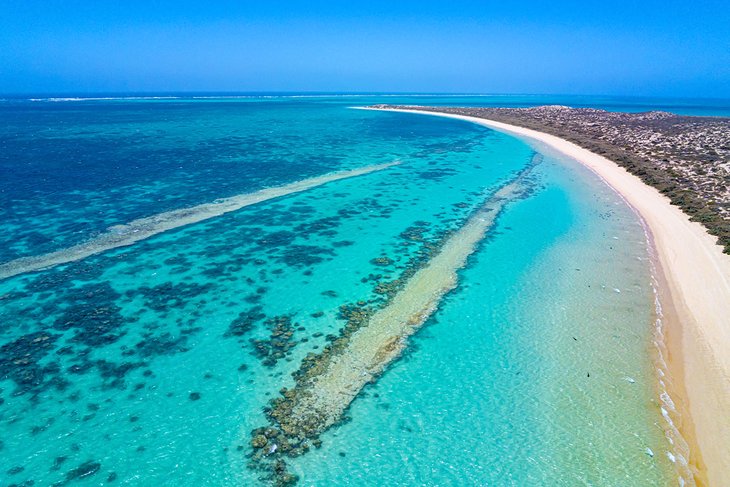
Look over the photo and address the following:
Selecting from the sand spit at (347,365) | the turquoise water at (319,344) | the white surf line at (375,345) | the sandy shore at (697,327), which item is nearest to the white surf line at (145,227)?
the turquoise water at (319,344)

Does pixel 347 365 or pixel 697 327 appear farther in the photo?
pixel 697 327

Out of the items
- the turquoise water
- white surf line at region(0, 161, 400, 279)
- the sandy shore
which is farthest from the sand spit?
white surf line at region(0, 161, 400, 279)

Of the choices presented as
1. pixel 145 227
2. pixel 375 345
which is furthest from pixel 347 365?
pixel 145 227

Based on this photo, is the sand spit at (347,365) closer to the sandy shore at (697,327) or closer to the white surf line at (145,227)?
the sandy shore at (697,327)

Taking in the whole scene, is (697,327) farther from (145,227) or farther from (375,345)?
(145,227)

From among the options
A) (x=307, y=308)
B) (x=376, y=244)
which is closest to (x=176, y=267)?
(x=307, y=308)

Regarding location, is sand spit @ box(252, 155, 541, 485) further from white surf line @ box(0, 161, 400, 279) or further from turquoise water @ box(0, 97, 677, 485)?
white surf line @ box(0, 161, 400, 279)
